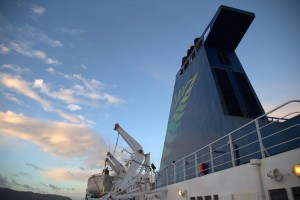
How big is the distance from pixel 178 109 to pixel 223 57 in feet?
11.2

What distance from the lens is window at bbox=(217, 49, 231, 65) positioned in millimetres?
10602

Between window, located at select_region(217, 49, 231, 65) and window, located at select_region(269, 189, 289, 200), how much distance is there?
7.03m

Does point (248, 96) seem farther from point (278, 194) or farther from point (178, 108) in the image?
point (278, 194)

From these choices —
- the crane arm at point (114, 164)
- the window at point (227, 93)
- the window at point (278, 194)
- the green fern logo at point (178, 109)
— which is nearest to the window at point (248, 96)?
the window at point (227, 93)

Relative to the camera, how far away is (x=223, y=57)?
35.6 feet

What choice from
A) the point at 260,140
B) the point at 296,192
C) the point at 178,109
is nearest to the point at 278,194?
the point at 296,192

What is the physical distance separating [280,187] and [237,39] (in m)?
8.16

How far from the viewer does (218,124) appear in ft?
27.6

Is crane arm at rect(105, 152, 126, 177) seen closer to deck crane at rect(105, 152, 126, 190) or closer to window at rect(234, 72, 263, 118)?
deck crane at rect(105, 152, 126, 190)

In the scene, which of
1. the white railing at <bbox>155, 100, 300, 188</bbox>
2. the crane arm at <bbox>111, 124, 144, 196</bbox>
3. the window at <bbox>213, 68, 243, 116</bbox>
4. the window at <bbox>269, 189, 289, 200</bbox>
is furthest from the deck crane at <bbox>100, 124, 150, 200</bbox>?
the window at <bbox>269, 189, 289, 200</bbox>

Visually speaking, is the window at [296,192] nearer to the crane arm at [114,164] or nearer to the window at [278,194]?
the window at [278,194]

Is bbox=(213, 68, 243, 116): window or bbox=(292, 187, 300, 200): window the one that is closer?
bbox=(292, 187, 300, 200): window

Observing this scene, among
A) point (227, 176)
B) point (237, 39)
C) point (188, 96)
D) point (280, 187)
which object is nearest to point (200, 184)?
point (227, 176)

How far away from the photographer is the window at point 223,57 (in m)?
10.6
